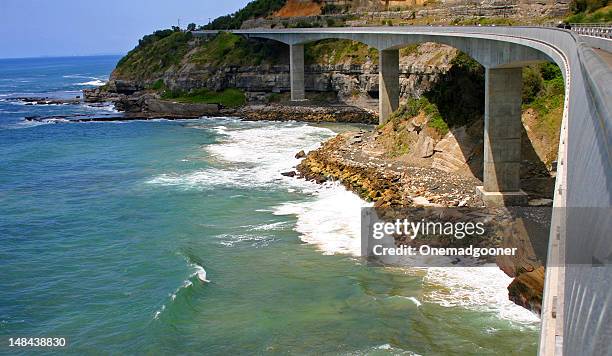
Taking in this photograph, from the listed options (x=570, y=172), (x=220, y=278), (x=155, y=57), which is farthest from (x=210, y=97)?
(x=570, y=172)

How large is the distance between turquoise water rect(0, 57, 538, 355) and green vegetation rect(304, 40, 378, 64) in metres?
36.3

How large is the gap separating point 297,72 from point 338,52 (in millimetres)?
6125

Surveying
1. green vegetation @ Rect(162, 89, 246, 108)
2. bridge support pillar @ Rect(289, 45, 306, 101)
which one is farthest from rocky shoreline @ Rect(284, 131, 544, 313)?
green vegetation @ Rect(162, 89, 246, 108)

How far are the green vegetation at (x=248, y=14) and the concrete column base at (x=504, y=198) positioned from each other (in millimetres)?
93950

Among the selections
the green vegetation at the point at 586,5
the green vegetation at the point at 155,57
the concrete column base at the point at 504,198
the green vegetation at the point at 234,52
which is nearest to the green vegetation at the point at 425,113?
the concrete column base at the point at 504,198

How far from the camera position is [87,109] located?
327ft

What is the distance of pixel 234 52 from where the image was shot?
99.8 meters

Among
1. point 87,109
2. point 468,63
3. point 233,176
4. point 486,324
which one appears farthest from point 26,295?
point 87,109

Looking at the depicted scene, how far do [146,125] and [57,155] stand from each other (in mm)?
19501

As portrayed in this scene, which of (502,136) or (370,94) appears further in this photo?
(370,94)

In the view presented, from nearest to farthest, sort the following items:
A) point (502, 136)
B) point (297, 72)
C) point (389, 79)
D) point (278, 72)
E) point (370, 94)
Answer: point (502, 136) → point (389, 79) → point (370, 94) → point (297, 72) → point (278, 72)

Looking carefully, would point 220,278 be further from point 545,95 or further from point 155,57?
point 155,57

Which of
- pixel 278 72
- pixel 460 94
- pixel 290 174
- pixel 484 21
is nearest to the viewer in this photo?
pixel 460 94

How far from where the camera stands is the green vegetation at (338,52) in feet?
271
